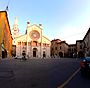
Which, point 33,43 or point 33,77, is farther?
point 33,43

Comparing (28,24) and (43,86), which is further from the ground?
(28,24)

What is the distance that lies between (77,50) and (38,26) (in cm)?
2984

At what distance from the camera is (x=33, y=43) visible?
113 m

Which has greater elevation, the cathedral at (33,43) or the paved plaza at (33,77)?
the cathedral at (33,43)

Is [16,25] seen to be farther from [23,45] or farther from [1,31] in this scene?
[1,31]

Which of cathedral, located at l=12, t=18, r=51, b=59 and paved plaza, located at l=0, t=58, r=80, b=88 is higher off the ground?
cathedral, located at l=12, t=18, r=51, b=59

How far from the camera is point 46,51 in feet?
377

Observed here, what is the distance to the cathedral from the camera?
112125 millimetres

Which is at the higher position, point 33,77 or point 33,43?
point 33,43

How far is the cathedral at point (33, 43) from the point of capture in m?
112

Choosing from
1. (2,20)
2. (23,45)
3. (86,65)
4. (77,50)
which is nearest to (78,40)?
(77,50)

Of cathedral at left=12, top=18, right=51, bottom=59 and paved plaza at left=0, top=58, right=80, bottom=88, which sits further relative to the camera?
cathedral at left=12, top=18, right=51, bottom=59

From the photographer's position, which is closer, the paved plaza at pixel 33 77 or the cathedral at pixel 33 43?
the paved plaza at pixel 33 77

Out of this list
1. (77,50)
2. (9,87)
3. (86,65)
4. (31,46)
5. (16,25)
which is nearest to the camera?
(9,87)
